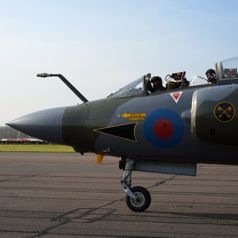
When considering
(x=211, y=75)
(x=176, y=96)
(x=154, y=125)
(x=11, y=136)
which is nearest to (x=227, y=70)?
(x=211, y=75)

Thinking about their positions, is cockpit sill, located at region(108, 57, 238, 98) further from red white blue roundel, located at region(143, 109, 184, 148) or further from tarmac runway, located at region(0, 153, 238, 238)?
tarmac runway, located at region(0, 153, 238, 238)

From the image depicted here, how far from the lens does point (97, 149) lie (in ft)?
32.7

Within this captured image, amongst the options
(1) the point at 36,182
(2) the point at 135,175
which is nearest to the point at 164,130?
(1) the point at 36,182

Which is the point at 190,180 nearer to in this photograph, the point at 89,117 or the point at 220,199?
the point at 220,199

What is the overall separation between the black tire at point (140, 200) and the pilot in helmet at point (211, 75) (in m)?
2.40

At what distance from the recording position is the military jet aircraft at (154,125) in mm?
8734

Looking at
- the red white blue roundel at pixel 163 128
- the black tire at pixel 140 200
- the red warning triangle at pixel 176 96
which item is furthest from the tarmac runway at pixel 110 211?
the red warning triangle at pixel 176 96

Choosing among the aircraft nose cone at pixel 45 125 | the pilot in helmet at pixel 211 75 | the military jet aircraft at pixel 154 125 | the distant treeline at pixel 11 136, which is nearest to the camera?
the military jet aircraft at pixel 154 125

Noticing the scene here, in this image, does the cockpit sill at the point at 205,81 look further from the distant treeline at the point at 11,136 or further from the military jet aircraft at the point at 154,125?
the distant treeline at the point at 11,136

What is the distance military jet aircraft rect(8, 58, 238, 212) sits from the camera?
28.7 feet

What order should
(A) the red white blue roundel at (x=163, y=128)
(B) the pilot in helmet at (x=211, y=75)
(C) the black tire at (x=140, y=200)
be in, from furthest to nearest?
(C) the black tire at (x=140, y=200) < (B) the pilot in helmet at (x=211, y=75) < (A) the red white blue roundel at (x=163, y=128)

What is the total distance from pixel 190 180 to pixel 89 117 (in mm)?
8623

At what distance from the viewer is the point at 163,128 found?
928 centimetres

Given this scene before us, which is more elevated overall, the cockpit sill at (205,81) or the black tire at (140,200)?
the cockpit sill at (205,81)
